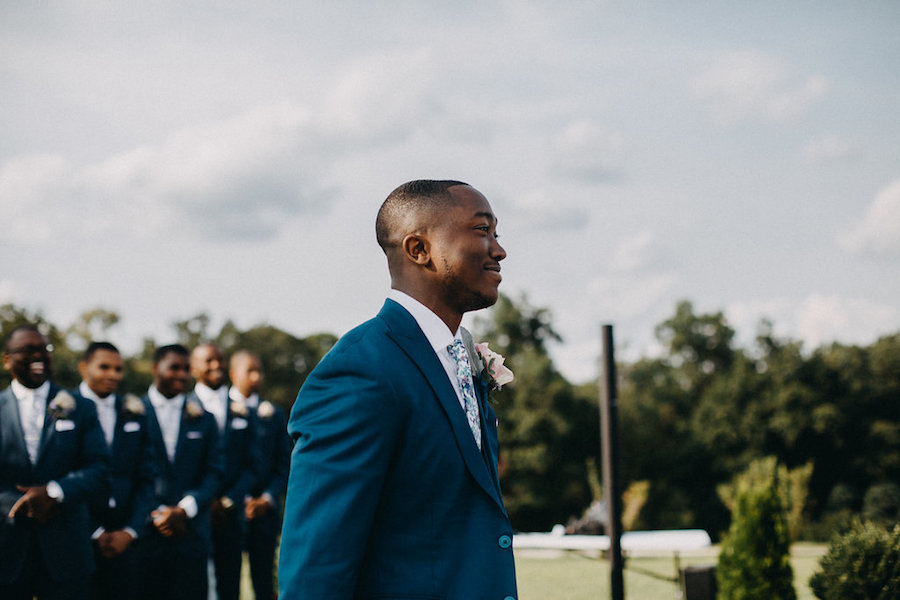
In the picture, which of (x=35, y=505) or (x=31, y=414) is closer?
(x=35, y=505)

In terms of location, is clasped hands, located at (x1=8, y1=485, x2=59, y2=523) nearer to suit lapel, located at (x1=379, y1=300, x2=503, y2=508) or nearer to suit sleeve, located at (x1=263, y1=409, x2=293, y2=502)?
suit sleeve, located at (x1=263, y1=409, x2=293, y2=502)

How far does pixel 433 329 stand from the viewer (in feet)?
8.10

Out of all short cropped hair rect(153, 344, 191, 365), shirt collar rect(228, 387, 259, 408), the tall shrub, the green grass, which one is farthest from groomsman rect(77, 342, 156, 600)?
the green grass

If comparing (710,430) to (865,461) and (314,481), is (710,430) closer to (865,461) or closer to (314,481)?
(865,461)

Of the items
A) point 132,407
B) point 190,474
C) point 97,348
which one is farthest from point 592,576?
point 97,348

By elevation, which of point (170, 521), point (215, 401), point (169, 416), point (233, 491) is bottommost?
point (170, 521)

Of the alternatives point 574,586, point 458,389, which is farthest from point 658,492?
point 458,389

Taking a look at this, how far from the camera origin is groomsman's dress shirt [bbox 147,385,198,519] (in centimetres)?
693

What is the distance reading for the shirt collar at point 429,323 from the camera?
246 cm

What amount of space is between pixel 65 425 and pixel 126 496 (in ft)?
3.26

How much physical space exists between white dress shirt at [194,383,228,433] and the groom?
560 centimetres

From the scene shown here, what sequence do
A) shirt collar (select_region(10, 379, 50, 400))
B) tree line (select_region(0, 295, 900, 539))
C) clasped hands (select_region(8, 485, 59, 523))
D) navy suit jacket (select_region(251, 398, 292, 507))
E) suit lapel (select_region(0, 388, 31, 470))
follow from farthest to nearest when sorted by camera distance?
tree line (select_region(0, 295, 900, 539)) < navy suit jacket (select_region(251, 398, 292, 507)) < shirt collar (select_region(10, 379, 50, 400)) < suit lapel (select_region(0, 388, 31, 470)) < clasped hands (select_region(8, 485, 59, 523))

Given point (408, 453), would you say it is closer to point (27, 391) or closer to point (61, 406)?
point (61, 406)

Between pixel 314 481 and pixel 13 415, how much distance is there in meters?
4.38
